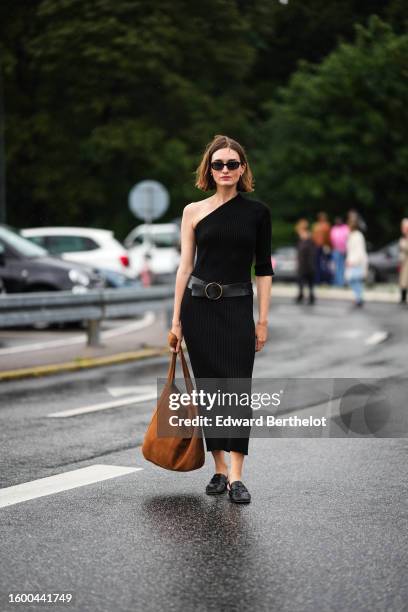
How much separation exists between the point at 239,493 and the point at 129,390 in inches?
205

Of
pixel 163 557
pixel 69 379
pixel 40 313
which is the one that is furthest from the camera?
pixel 40 313

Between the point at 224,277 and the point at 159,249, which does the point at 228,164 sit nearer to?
the point at 224,277

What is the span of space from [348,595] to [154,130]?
37.3 m

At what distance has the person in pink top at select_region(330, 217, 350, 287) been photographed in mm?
31375

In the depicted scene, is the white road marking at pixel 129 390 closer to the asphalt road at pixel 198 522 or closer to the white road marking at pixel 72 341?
the asphalt road at pixel 198 522

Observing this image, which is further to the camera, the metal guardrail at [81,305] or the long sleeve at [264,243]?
the metal guardrail at [81,305]

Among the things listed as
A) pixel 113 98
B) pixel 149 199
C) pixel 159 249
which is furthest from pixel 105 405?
pixel 113 98

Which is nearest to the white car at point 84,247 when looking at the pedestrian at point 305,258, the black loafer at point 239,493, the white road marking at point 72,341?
the white road marking at point 72,341

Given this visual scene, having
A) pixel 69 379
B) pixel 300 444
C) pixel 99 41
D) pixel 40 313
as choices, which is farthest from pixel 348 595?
pixel 99 41

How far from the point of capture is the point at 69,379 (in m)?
12.5

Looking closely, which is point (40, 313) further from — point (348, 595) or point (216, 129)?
point (216, 129)

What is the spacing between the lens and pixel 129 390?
447 inches

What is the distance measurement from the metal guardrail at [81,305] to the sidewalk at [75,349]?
1.42 feet

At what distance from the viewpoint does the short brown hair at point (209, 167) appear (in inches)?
247
